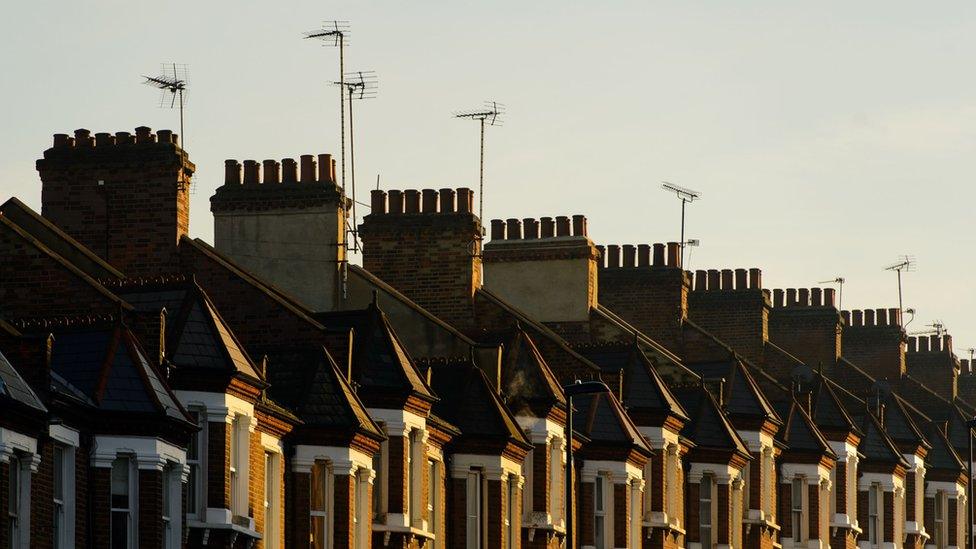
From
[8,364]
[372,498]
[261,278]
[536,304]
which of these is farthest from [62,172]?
[536,304]

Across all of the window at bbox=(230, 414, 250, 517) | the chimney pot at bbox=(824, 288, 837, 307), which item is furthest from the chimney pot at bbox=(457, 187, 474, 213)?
the chimney pot at bbox=(824, 288, 837, 307)

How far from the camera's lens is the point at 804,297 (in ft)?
305

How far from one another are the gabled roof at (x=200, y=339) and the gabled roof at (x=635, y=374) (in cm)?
1977

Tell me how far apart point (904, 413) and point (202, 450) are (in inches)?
1814

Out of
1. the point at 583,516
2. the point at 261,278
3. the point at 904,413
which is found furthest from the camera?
the point at 904,413

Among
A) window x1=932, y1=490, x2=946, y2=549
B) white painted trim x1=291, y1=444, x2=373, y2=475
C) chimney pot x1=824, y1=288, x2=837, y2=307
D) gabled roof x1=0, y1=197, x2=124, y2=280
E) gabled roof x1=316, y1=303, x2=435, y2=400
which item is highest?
chimney pot x1=824, y1=288, x2=837, y2=307

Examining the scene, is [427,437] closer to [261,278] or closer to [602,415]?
[261,278]

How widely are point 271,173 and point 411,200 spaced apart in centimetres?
661

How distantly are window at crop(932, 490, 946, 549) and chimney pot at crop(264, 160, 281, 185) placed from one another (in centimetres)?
3819

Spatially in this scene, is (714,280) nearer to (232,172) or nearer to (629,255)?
(629,255)

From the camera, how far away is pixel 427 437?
55875 millimetres

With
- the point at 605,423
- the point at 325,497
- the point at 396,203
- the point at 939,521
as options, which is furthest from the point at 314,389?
the point at 939,521

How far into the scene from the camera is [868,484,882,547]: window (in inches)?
3393

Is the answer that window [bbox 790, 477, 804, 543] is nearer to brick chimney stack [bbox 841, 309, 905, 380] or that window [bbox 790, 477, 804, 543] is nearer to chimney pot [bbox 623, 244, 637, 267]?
chimney pot [bbox 623, 244, 637, 267]
